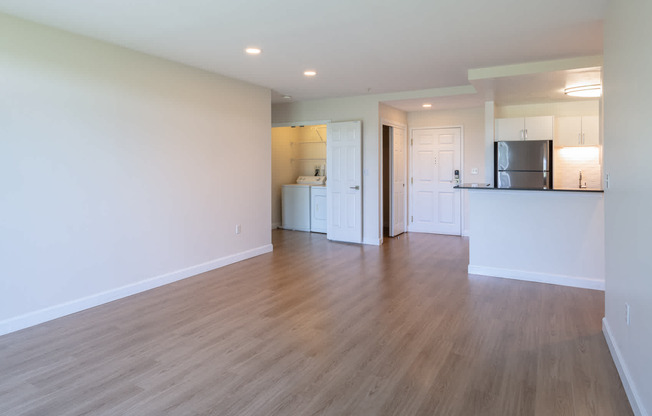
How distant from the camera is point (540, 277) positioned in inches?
174

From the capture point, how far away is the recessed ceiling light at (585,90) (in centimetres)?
512

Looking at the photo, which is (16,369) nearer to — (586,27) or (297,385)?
(297,385)

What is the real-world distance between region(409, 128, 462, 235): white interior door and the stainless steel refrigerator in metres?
1.28

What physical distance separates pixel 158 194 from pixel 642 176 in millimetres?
4025

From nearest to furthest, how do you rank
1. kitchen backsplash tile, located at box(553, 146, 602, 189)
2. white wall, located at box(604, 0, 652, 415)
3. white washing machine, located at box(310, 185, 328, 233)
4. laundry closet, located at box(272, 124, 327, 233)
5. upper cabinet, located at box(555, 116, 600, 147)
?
white wall, located at box(604, 0, 652, 415) → upper cabinet, located at box(555, 116, 600, 147) → kitchen backsplash tile, located at box(553, 146, 602, 189) → white washing machine, located at box(310, 185, 328, 233) → laundry closet, located at box(272, 124, 327, 233)

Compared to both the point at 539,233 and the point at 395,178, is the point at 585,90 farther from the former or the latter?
the point at 395,178

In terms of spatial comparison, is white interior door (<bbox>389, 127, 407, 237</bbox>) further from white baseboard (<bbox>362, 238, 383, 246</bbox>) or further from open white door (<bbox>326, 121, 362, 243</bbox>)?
open white door (<bbox>326, 121, 362, 243</bbox>)

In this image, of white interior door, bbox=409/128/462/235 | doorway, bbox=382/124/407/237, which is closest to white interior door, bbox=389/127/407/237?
doorway, bbox=382/124/407/237

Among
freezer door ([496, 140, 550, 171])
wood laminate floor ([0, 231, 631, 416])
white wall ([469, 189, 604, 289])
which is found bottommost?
wood laminate floor ([0, 231, 631, 416])

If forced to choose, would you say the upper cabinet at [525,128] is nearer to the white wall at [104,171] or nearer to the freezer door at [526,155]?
the freezer door at [526,155]

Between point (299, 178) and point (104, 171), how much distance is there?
5115 millimetres

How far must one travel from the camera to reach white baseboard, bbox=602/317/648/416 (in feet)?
6.43

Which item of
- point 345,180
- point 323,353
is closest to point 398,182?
point 345,180

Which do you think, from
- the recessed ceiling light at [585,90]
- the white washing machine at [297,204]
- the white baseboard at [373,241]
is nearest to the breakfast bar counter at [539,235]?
the recessed ceiling light at [585,90]
